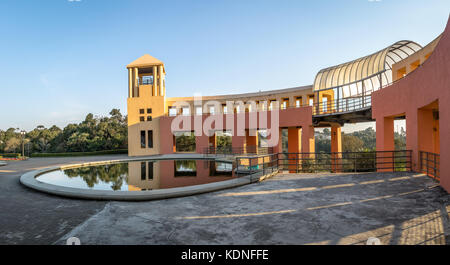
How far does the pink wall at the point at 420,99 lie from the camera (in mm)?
6332

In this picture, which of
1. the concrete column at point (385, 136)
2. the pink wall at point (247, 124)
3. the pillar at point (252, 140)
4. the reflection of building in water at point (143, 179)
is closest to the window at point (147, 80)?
the pink wall at point (247, 124)

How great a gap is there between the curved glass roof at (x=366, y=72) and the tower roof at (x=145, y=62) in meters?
20.3

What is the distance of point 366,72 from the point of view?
16438 millimetres

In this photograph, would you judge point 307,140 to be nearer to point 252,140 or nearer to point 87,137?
point 252,140

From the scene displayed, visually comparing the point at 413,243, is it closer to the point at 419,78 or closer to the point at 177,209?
the point at 177,209

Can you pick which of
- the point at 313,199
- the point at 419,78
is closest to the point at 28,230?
the point at 313,199

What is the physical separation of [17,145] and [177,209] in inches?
2048

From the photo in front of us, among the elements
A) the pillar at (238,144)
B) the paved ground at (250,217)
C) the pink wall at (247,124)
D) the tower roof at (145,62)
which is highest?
the tower roof at (145,62)

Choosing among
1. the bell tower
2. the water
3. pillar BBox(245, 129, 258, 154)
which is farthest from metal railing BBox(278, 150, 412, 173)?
the bell tower

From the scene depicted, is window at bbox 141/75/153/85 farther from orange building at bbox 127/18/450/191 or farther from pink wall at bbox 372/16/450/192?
pink wall at bbox 372/16/450/192

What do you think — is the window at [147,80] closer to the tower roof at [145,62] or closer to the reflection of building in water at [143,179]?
the tower roof at [145,62]

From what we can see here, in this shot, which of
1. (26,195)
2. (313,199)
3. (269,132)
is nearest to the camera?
(313,199)
